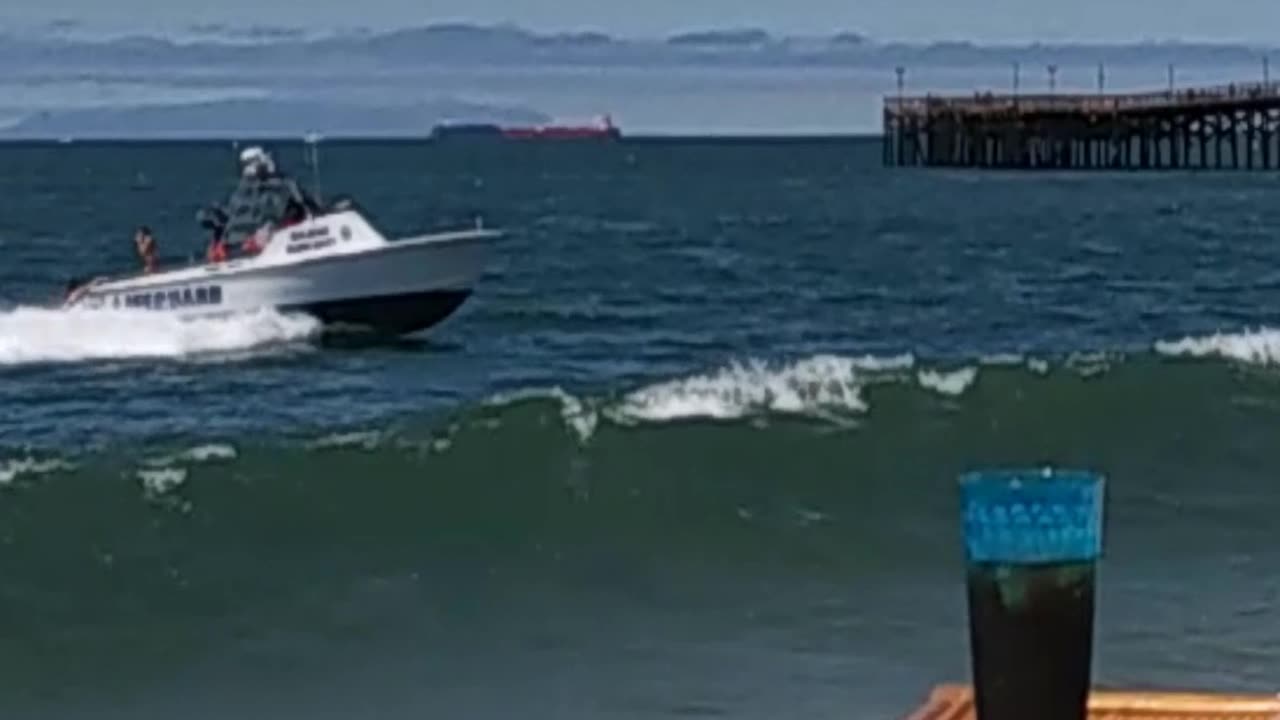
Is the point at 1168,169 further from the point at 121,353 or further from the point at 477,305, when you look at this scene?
the point at 121,353

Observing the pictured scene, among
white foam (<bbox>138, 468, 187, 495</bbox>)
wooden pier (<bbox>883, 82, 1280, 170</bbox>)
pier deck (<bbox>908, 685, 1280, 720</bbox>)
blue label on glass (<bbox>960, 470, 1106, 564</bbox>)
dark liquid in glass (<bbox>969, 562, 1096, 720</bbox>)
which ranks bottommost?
wooden pier (<bbox>883, 82, 1280, 170</bbox>)

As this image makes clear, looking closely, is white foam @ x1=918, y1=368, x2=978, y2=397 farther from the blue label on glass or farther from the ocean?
the blue label on glass

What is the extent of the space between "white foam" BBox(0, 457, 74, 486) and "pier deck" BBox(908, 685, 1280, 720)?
11451 millimetres

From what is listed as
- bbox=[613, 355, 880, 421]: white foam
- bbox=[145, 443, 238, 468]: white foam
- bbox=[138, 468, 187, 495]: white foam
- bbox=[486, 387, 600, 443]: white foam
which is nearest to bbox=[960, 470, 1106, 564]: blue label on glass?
bbox=[138, 468, 187, 495]: white foam

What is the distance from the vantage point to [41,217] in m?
92.1

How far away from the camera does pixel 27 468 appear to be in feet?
70.6

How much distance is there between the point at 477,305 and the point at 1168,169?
72.3 m

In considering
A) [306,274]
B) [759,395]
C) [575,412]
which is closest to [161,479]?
[575,412]

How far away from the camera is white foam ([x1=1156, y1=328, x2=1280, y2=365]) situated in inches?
1155

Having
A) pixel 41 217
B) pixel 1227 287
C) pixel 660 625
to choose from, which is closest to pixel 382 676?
pixel 660 625

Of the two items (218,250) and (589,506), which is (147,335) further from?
(589,506)

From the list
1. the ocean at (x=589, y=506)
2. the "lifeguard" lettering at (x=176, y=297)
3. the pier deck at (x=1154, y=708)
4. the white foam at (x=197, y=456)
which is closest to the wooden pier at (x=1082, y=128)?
the ocean at (x=589, y=506)

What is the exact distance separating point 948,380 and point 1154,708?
54.0 ft

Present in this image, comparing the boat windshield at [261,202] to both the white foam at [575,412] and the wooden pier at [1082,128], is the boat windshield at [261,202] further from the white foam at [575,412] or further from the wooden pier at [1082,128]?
the wooden pier at [1082,128]
